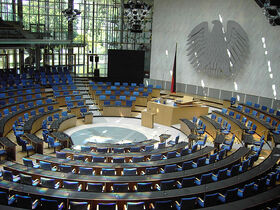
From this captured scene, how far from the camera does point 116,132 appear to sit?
17406 millimetres

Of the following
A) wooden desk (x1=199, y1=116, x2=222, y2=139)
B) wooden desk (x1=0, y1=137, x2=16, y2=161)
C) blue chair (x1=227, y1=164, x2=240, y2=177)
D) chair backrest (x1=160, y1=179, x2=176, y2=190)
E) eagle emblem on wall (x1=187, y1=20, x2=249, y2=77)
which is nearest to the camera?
chair backrest (x1=160, y1=179, x2=176, y2=190)

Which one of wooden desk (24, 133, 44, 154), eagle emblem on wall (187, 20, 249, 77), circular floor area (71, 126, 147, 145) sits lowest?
circular floor area (71, 126, 147, 145)

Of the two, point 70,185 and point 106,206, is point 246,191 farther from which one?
point 70,185

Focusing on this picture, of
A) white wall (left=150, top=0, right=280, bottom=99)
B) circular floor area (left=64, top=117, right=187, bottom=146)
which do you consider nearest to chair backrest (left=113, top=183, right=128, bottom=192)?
circular floor area (left=64, top=117, right=187, bottom=146)

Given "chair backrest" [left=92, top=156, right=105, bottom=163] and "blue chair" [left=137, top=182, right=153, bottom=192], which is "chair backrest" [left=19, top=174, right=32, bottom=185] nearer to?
"chair backrest" [left=92, top=156, right=105, bottom=163]

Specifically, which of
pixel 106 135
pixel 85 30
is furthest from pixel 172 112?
pixel 85 30

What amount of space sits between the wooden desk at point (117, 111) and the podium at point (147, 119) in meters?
2.10

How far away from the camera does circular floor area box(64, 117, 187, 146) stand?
16.1 metres

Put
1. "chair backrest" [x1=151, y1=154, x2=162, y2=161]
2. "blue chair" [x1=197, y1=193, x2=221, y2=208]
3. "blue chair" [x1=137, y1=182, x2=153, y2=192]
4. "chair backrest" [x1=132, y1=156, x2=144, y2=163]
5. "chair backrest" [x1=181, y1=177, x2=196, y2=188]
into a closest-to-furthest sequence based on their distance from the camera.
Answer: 1. "blue chair" [x1=197, y1=193, x2=221, y2=208]
2. "blue chair" [x1=137, y1=182, x2=153, y2=192]
3. "chair backrest" [x1=181, y1=177, x2=196, y2=188]
4. "chair backrest" [x1=132, y1=156, x2=144, y2=163]
5. "chair backrest" [x1=151, y1=154, x2=162, y2=161]

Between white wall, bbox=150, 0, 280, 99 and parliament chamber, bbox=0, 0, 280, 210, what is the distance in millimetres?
88

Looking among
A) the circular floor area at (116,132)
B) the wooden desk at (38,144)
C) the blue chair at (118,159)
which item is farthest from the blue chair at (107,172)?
the circular floor area at (116,132)

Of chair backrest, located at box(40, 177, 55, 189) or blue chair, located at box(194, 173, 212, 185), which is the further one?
blue chair, located at box(194, 173, 212, 185)

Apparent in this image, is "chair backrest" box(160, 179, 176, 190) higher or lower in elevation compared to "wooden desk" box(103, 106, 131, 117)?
lower

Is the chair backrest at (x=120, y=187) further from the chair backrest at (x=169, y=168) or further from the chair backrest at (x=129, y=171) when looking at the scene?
the chair backrest at (x=169, y=168)
